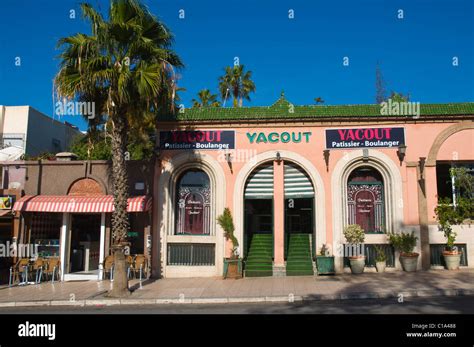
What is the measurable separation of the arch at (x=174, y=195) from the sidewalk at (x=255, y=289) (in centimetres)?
152

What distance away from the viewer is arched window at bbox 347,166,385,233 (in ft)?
52.0

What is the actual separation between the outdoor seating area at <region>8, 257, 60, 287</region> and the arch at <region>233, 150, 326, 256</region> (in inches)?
276

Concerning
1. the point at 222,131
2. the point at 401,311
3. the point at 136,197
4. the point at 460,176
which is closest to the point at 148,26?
the point at 222,131

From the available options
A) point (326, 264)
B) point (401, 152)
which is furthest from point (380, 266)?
point (401, 152)

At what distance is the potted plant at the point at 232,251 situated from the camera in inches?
583

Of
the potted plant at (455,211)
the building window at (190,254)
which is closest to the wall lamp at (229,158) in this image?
the building window at (190,254)

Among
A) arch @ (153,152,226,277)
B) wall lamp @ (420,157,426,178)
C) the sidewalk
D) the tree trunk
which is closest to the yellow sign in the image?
the sidewalk

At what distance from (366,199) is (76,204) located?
11230mm

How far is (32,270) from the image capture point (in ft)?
50.2

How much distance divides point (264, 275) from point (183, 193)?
461 cm

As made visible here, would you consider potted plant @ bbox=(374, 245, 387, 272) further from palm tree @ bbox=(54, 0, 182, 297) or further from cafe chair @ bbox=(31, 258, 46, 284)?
cafe chair @ bbox=(31, 258, 46, 284)

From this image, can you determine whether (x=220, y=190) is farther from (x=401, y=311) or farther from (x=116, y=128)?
(x=401, y=311)

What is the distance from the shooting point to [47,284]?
14719mm

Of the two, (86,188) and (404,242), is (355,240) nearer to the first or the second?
(404,242)
